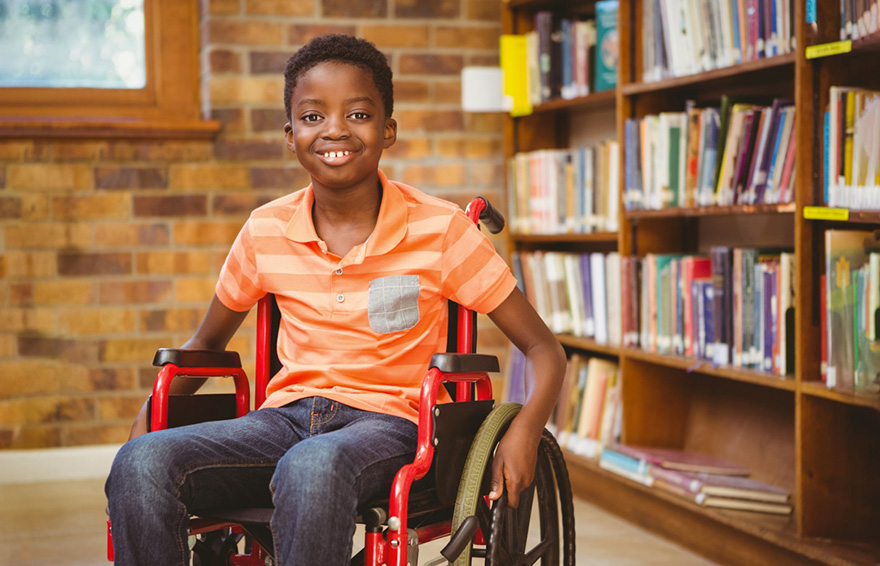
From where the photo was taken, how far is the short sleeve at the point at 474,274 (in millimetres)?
1630

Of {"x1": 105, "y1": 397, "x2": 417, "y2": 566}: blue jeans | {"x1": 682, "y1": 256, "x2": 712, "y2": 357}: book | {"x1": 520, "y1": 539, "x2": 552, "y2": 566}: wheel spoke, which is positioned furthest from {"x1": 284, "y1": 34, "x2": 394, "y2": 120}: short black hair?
{"x1": 682, "y1": 256, "x2": 712, "y2": 357}: book

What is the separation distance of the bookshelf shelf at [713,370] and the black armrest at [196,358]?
1289 mm

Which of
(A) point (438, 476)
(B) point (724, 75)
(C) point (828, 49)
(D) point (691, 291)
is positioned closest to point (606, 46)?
(B) point (724, 75)

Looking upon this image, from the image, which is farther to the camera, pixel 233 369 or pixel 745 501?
pixel 745 501

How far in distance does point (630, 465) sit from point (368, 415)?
4.77ft

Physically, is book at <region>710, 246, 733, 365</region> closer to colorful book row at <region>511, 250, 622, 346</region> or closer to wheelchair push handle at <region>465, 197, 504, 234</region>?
colorful book row at <region>511, 250, 622, 346</region>

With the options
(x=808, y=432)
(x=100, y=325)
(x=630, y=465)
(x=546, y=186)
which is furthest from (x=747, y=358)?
(x=100, y=325)

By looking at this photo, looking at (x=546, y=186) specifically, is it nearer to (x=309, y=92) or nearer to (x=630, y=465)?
(x=630, y=465)

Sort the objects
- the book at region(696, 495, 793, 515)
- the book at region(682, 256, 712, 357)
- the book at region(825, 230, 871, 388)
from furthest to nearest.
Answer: the book at region(682, 256, 712, 357) → the book at region(696, 495, 793, 515) → the book at region(825, 230, 871, 388)

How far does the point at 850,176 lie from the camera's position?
2.12 m

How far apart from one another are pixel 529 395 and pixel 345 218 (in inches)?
17.2

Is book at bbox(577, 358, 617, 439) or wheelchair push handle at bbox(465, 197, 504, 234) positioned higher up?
wheelchair push handle at bbox(465, 197, 504, 234)

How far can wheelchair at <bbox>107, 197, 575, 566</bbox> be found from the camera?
1.38 m

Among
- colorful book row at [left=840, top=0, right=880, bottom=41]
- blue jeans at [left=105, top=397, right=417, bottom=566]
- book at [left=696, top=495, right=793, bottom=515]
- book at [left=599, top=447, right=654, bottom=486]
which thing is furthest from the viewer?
book at [left=599, top=447, right=654, bottom=486]
